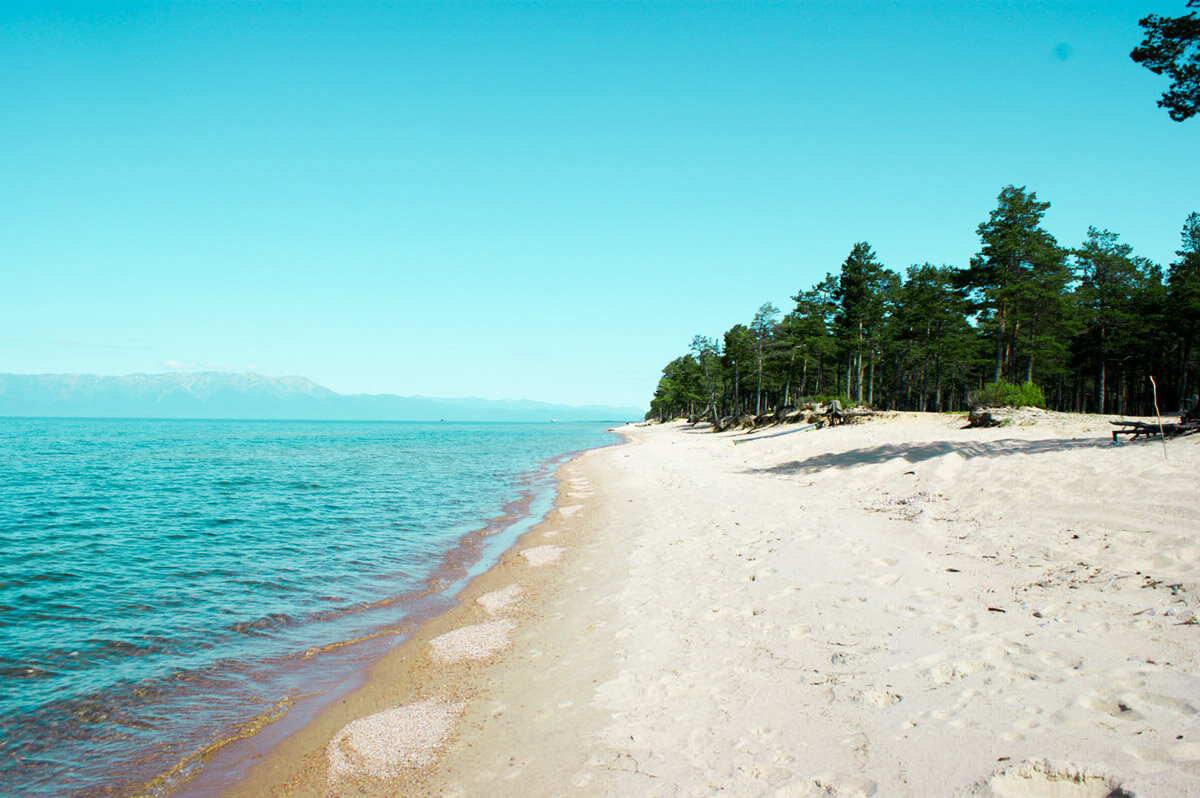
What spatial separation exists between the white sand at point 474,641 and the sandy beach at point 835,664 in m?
0.05

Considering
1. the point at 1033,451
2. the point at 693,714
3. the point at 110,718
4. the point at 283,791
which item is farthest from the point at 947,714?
the point at 1033,451

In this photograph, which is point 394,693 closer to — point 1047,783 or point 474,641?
point 474,641

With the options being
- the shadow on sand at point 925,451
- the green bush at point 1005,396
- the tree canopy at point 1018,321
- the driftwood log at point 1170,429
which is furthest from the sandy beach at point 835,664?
Answer: the tree canopy at point 1018,321

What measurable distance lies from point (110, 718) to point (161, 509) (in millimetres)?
17966

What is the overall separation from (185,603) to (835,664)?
11.4 meters

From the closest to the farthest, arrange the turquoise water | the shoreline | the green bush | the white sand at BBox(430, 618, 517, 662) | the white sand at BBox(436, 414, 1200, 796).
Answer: the white sand at BBox(436, 414, 1200, 796)
the shoreline
the turquoise water
the white sand at BBox(430, 618, 517, 662)
the green bush

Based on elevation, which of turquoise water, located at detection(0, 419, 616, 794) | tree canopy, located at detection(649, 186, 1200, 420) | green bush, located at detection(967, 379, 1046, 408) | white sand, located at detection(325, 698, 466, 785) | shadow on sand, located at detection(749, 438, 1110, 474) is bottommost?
turquoise water, located at detection(0, 419, 616, 794)

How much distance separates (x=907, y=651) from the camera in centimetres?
568

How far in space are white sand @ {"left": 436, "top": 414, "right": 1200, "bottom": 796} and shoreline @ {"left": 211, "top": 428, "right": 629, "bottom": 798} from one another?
71 cm

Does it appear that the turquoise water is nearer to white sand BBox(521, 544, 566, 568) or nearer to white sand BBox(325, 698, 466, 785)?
white sand BBox(521, 544, 566, 568)

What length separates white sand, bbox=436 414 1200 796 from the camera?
3.88m

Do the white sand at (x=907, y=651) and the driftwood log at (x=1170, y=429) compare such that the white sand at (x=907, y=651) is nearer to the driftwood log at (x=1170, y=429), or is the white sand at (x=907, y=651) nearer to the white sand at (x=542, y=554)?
the white sand at (x=542, y=554)

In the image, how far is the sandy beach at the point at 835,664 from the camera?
13.0 feet

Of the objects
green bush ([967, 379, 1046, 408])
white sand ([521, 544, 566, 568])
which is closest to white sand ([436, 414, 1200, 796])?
white sand ([521, 544, 566, 568])
